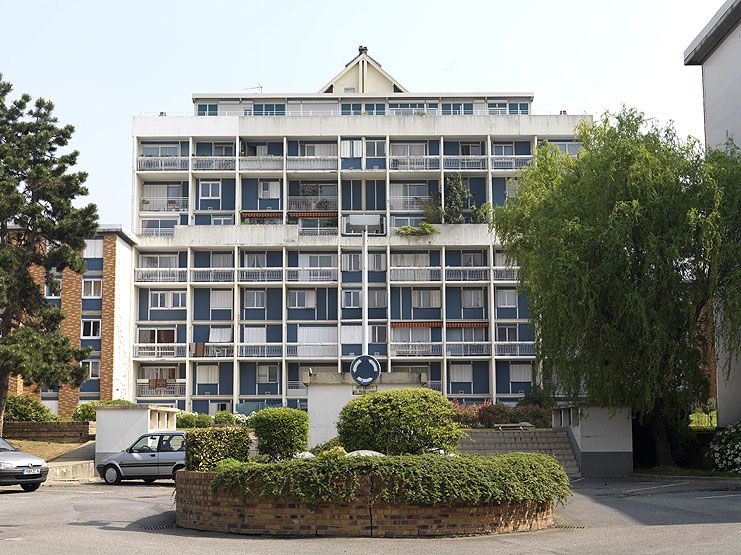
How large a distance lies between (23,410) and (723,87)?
31363 millimetres

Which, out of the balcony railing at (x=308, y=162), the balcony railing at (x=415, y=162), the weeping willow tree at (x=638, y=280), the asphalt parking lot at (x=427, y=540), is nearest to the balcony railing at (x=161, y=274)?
the balcony railing at (x=308, y=162)

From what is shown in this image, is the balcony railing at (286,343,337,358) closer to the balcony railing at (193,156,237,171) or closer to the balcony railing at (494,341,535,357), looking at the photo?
the balcony railing at (494,341,535,357)

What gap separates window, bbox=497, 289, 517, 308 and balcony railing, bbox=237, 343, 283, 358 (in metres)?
13.1

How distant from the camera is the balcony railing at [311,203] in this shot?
A: 64.6 meters

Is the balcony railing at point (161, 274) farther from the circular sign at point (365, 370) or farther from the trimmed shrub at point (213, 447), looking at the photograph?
the trimmed shrub at point (213, 447)

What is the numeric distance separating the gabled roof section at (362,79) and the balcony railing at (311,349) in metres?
19.4

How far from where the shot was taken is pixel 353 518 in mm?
15727

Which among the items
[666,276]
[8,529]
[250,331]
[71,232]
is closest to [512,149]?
[250,331]

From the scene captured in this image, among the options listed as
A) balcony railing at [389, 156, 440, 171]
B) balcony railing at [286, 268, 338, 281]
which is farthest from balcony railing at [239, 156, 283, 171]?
balcony railing at [389, 156, 440, 171]

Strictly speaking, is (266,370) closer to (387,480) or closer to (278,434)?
(278,434)

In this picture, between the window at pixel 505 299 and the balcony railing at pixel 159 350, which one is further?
the window at pixel 505 299

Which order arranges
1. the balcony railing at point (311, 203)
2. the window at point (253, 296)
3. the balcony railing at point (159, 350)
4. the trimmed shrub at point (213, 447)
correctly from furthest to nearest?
1. the balcony railing at point (311, 203)
2. the window at point (253, 296)
3. the balcony railing at point (159, 350)
4. the trimmed shrub at point (213, 447)

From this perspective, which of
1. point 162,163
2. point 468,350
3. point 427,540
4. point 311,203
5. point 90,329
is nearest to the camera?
point 427,540

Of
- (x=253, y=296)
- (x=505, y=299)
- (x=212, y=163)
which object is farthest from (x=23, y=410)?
(x=505, y=299)
